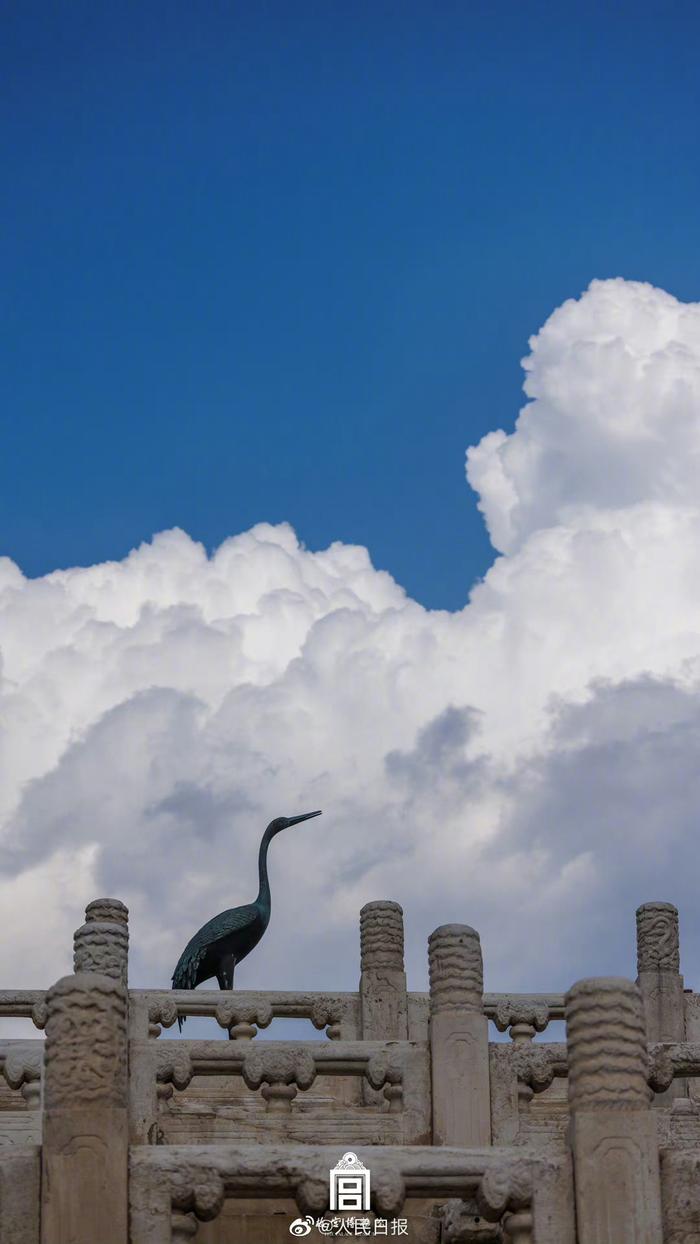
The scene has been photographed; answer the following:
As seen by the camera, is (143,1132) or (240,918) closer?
(143,1132)

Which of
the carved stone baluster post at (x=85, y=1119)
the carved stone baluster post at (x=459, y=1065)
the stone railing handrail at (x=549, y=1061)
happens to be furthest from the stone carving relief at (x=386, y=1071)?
the carved stone baluster post at (x=85, y=1119)

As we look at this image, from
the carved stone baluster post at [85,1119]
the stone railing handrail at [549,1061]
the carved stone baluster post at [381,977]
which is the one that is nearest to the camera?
the carved stone baluster post at [85,1119]

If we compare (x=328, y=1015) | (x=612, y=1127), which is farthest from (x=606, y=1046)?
(x=328, y=1015)

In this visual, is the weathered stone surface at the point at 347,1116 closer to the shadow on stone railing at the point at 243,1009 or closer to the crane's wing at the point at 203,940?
the shadow on stone railing at the point at 243,1009

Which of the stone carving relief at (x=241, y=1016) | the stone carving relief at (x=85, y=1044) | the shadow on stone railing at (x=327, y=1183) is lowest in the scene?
the shadow on stone railing at (x=327, y=1183)

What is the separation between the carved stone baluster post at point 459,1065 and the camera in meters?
18.6

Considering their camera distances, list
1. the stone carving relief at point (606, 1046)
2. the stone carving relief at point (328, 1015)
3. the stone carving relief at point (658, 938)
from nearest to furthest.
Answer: the stone carving relief at point (606, 1046) → the stone carving relief at point (328, 1015) → the stone carving relief at point (658, 938)

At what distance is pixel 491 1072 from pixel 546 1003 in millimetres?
4270

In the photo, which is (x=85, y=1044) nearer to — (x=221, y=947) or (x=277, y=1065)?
(x=277, y=1065)

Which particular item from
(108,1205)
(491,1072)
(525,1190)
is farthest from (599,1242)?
(491,1072)

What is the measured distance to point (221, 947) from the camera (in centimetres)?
2722

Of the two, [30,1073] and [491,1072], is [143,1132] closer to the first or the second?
[30,1073]

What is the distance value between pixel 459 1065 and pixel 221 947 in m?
8.90

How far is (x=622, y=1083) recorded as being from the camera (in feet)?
48.2
